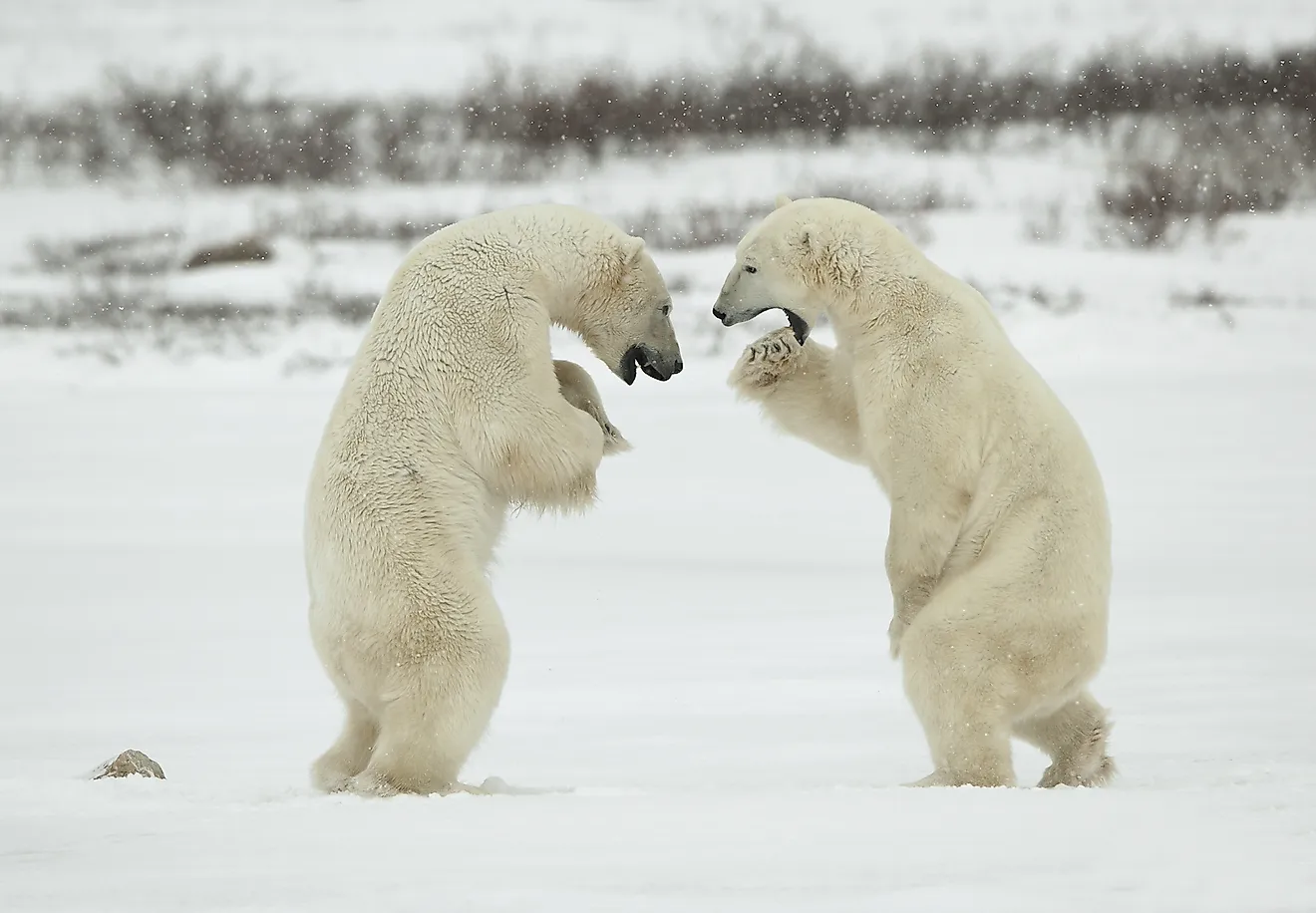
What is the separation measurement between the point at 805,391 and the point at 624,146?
18322 mm

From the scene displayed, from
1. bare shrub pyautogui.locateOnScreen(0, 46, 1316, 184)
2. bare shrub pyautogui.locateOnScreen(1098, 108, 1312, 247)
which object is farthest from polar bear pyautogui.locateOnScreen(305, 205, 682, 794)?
bare shrub pyautogui.locateOnScreen(0, 46, 1316, 184)

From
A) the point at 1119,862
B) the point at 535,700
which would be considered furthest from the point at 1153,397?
the point at 1119,862

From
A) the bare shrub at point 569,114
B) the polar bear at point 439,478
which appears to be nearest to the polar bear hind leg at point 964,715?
the polar bear at point 439,478

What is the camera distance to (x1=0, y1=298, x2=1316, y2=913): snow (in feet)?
8.14

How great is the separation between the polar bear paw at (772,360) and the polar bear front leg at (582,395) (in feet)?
1.36

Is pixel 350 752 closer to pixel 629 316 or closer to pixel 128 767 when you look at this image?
pixel 128 767

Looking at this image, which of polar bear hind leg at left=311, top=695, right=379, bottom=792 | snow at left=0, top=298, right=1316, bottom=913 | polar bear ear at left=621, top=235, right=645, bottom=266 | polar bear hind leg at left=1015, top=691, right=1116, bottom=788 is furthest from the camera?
polar bear ear at left=621, top=235, right=645, bottom=266

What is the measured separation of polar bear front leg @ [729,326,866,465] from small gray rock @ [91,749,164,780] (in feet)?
5.91

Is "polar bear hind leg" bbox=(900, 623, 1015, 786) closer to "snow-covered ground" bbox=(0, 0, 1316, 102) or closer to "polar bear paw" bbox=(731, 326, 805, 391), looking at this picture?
"polar bear paw" bbox=(731, 326, 805, 391)

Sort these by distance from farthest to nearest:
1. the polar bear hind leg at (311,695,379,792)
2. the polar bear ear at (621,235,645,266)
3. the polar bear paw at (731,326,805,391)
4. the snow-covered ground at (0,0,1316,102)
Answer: the snow-covered ground at (0,0,1316,102)
the polar bear paw at (731,326,805,391)
the polar bear ear at (621,235,645,266)
the polar bear hind leg at (311,695,379,792)

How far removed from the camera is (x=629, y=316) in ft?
13.3

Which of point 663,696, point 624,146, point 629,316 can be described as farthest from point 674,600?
point 624,146

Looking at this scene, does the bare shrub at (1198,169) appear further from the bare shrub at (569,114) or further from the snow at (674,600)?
the bare shrub at (569,114)

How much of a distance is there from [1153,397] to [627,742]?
898 centimetres
